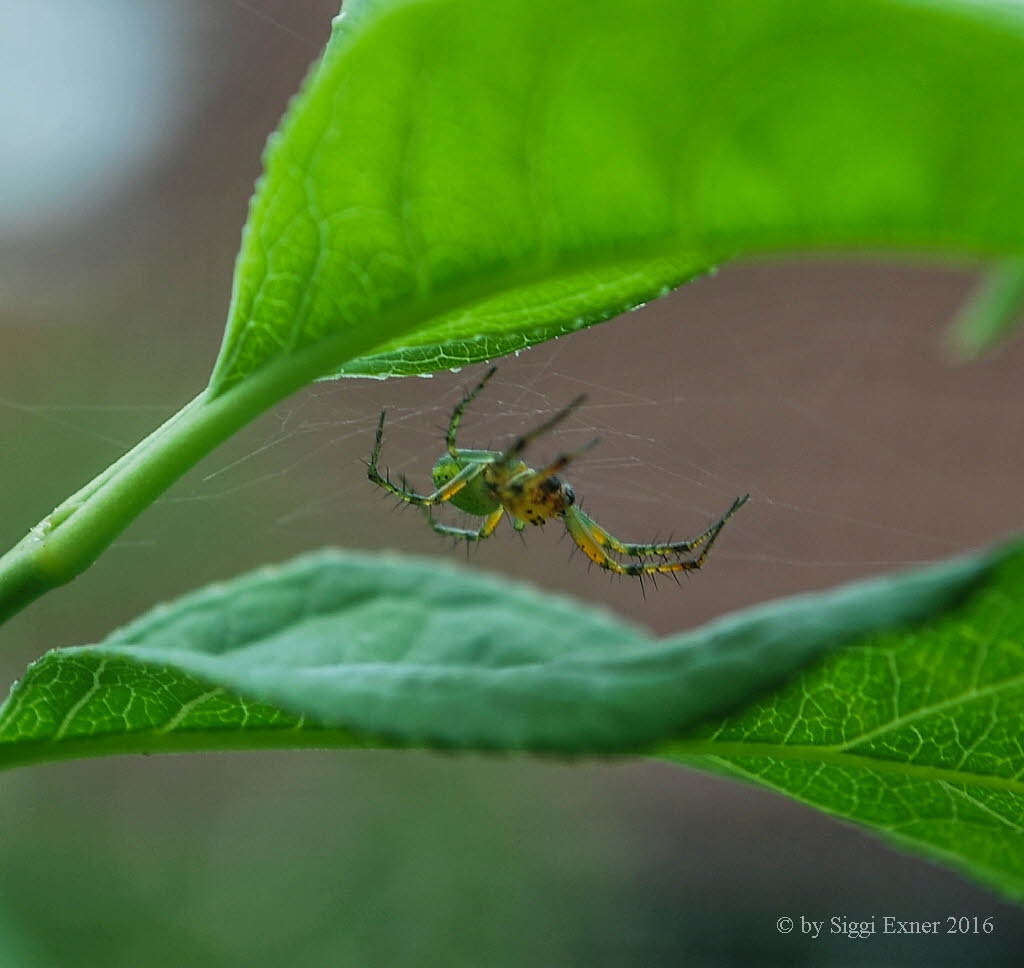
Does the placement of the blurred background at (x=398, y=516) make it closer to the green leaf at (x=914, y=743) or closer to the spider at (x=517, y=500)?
the spider at (x=517, y=500)

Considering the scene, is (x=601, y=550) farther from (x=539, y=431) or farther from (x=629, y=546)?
(x=539, y=431)

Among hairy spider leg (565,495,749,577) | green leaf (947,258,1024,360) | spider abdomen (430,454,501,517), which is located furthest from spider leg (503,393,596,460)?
green leaf (947,258,1024,360)

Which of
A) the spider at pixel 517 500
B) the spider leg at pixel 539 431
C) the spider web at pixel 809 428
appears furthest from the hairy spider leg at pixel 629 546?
A: the spider web at pixel 809 428

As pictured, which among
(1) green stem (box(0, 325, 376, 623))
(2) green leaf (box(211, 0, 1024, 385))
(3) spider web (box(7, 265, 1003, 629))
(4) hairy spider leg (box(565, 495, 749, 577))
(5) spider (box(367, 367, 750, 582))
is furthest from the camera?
(3) spider web (box(7, 265, 1003, 629))

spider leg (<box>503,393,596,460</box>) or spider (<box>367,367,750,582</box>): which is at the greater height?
spider leg (<box>503,393,596,460</box>)

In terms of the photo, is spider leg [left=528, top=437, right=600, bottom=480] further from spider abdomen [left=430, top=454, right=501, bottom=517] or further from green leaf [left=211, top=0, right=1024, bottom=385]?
green leaf [left=211, top=0, right=1024, bottom=385]

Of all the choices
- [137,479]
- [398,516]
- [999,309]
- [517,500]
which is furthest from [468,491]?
[398,516]
